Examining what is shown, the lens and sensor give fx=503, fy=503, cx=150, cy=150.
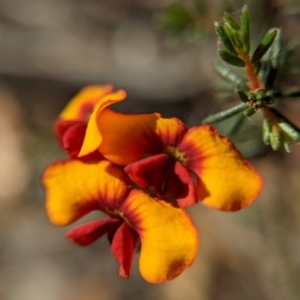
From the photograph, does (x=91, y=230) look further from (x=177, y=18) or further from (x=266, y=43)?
(x=177, y=18)

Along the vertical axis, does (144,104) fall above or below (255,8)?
below

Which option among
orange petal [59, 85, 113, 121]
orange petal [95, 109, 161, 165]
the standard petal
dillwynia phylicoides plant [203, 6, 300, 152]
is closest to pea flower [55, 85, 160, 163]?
orange petal [95, 109, 161, 165]

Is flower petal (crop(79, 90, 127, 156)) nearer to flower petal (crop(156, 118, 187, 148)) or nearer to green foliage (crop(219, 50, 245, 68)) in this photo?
flower petal (crop(156, 118, 187, 148))

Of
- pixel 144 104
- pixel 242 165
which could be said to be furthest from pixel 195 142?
pixel 144 104

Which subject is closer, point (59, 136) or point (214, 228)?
point (59, 136)

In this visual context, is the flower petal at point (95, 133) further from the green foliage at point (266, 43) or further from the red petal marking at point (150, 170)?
the green foliage at point (266, 43)

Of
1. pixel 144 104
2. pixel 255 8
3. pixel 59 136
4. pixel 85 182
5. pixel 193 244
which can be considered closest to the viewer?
pixel 193 244

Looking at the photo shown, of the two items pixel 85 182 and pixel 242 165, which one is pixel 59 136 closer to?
pixel 85 182
